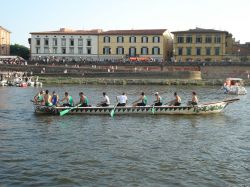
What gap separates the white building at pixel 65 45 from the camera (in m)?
118

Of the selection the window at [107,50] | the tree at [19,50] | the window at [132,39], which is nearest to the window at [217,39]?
the window at [132,39]

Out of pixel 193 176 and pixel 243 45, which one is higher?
pixel 243 45

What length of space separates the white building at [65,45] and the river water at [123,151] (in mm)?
85478

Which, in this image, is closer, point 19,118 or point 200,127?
point 200,127

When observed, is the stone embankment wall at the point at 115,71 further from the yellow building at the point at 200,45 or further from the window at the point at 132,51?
the window at the point at 132,51

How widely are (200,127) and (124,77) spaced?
65.4m

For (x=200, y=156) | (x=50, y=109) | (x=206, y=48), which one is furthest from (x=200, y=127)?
(x=206, y=48)

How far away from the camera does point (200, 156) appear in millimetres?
20750

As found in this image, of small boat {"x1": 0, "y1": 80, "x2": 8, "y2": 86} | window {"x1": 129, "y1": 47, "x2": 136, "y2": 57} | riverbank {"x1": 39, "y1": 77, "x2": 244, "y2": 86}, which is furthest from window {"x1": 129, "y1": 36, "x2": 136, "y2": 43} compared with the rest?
small boat {"x1": 0, "y1": 80, "x2": 8, "y2": 86}

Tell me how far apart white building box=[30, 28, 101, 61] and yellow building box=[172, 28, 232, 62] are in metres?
22.5

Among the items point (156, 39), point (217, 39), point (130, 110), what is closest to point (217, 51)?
point (217, 39)

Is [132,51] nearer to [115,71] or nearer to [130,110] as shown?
[115,71]

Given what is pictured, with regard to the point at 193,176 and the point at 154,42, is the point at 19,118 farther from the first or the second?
the point at 154,42

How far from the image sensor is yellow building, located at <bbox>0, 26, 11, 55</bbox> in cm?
13373
